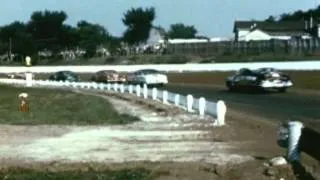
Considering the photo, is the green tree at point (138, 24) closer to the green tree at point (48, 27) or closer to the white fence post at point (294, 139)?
the green tree at point (48, 27)

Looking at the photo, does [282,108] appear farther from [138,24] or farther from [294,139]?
[138,24]

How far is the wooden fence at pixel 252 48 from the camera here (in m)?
94.2

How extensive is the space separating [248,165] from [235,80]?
35227mm

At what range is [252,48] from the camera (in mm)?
104375

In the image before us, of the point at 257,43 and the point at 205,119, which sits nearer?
the point at 205,119

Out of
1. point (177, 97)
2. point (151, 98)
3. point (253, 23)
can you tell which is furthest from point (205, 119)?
point (253, 23)

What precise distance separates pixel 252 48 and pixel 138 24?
225ft

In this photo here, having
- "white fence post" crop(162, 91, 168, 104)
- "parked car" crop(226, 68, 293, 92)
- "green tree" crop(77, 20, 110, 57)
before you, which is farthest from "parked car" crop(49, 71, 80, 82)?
"green tree" crop(77, 20, 110, 57)

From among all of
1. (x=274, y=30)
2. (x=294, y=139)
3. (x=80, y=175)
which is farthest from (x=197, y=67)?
(x=274, y=30)

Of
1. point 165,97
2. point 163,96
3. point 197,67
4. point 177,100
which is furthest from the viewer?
point 197,67

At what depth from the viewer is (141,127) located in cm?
2355

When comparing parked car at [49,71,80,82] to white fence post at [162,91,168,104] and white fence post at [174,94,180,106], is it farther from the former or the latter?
white fence post at [174,94,180,106]

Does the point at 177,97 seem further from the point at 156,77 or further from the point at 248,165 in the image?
the point at 156,77

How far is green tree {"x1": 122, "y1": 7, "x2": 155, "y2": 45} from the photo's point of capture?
16988cm
